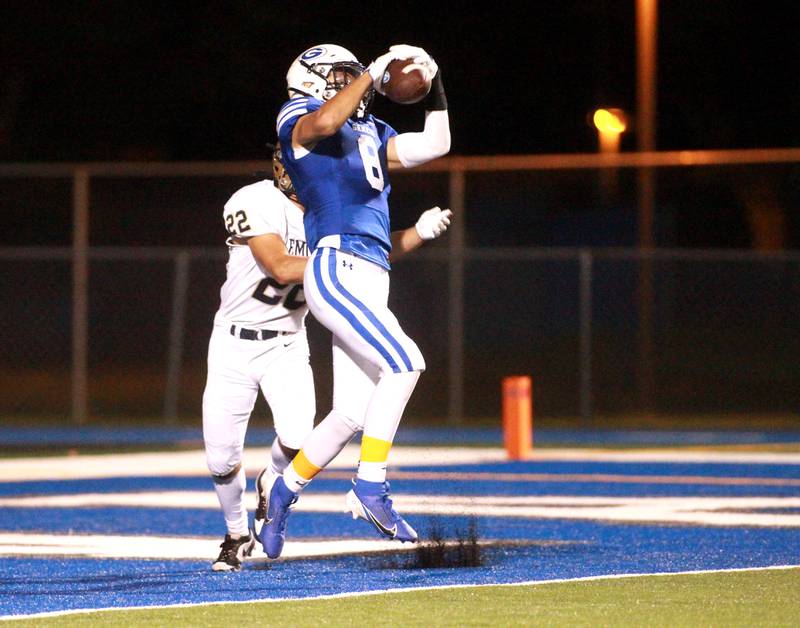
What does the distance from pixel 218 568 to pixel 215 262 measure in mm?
21400

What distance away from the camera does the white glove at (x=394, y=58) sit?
7.85m

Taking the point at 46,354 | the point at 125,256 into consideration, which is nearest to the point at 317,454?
the point at 125,256

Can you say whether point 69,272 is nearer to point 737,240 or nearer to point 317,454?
point 737,240

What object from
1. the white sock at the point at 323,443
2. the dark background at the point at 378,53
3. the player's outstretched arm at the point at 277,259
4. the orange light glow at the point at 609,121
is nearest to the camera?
the white sock at the point at 323,443

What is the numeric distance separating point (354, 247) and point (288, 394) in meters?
1.13

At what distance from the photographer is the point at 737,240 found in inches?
1468

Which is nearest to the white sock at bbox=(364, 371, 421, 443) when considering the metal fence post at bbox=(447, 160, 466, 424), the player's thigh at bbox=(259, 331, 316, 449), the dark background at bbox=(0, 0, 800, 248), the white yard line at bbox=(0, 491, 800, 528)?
the player's thigh at bbox=(259, 331, 316, 449)

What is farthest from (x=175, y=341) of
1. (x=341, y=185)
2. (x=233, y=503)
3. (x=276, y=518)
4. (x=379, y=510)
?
(x=379, y=510)

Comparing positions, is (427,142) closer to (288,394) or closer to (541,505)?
(288,394)

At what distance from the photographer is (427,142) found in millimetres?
8477

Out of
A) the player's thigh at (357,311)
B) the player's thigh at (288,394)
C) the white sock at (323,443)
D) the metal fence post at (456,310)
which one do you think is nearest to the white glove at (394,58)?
the player's thigh at (357,311)

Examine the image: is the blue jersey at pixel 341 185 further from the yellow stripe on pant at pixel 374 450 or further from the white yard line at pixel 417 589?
the white yard line at pixel 417 589

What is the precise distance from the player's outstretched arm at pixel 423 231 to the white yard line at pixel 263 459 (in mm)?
6881

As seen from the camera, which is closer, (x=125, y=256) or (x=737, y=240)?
(x=125, y=256)
